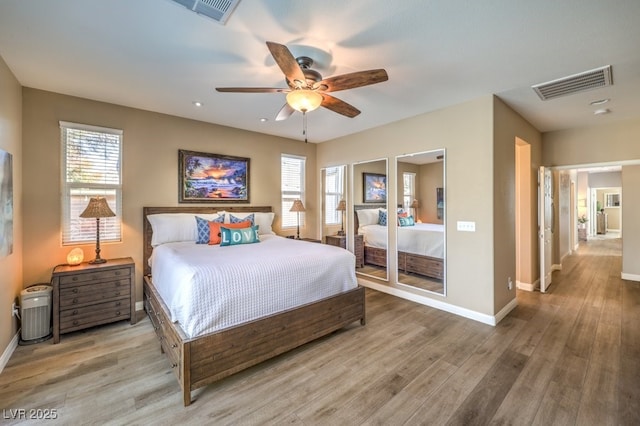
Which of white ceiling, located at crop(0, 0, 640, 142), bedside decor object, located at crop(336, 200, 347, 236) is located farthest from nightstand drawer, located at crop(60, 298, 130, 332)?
bedside decor object, located at crop(336, 200, 347, 236)

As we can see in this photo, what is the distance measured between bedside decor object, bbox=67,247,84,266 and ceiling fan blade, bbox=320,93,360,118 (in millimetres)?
3264

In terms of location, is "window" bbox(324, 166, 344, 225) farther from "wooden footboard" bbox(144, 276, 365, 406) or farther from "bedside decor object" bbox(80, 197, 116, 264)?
"bedside decor object" bbox(80, 197, 116, 264)

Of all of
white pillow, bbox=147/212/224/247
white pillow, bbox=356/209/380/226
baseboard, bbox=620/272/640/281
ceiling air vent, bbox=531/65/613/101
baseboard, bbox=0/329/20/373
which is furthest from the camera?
baseboard, bbox=620/272/640/281

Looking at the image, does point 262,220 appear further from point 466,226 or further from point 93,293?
point 466,226

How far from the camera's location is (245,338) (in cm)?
222

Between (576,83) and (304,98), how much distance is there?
2.91 meters

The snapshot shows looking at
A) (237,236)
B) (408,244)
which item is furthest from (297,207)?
(408,244)

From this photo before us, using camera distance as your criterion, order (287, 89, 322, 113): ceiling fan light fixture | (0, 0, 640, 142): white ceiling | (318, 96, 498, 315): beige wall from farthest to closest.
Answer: (318, 96, 498, 315): beige wall → (287, 89, 322, 113): ceiling fan light fixture → (0, 0, 640, 142): white ceiling

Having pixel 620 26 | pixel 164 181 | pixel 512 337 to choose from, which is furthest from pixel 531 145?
pixel 164 181

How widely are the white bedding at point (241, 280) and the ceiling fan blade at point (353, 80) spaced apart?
1595 mm

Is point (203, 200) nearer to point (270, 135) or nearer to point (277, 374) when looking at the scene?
point (270, 135)

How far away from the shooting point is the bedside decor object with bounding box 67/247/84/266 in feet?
10.2

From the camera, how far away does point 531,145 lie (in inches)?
176

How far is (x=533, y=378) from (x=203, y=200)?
4.43 meters
